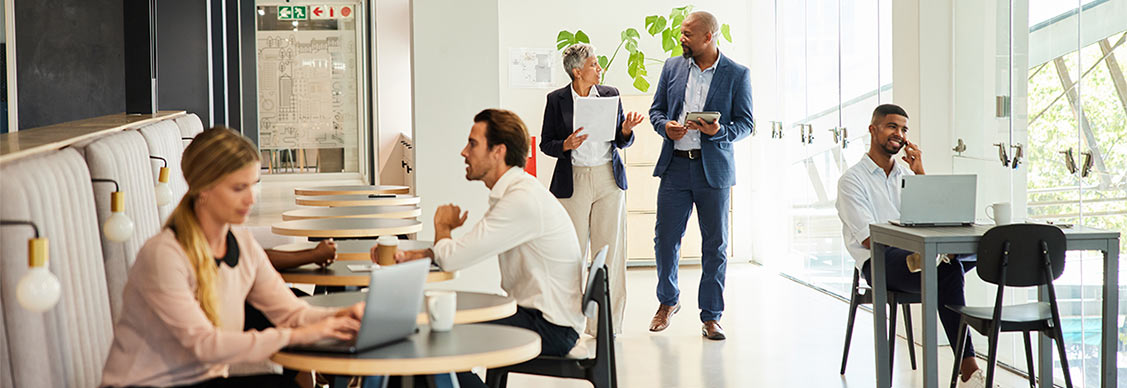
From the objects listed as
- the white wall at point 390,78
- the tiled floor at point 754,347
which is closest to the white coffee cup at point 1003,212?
the tiled floor at point 754,347

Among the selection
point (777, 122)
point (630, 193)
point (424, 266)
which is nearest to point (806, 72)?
point (777, 122)

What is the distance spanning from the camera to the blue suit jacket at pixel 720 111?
220 inches

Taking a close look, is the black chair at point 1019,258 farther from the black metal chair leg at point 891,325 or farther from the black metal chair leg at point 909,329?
the black metal chair leg at point 909,329

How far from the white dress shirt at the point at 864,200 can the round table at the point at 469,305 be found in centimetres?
237

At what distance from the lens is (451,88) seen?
5.41 m

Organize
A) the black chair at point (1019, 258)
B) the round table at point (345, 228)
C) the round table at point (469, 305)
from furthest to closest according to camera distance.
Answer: the round table at point (345, 228) < the black chair at point (1019, 258) < the round table at point (469, 305)

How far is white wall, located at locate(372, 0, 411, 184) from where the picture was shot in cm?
1183

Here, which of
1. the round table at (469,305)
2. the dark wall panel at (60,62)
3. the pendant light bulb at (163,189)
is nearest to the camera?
the round table at (469,305)

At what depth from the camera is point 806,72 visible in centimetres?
764

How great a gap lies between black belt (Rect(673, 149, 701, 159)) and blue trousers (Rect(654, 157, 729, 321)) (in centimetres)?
2

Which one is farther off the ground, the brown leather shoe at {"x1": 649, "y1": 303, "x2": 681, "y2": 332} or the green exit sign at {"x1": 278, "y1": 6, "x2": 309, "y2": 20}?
the green exit sign at {"x1": 278, "y1": 6, "x2": 309, "y2": 20}

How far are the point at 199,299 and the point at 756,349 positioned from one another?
12.5 feet

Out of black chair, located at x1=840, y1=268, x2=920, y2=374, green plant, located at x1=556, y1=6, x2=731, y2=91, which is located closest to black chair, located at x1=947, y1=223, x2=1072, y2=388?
black chair, located at x1=840, y1=268, x2=920, y2=374

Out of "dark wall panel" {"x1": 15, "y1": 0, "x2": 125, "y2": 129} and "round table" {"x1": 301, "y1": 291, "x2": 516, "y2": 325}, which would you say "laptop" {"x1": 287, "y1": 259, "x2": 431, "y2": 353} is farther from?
"dark wall panel" {"x1": 15, "y1": 0, "x2": 125, "y2": 129}
